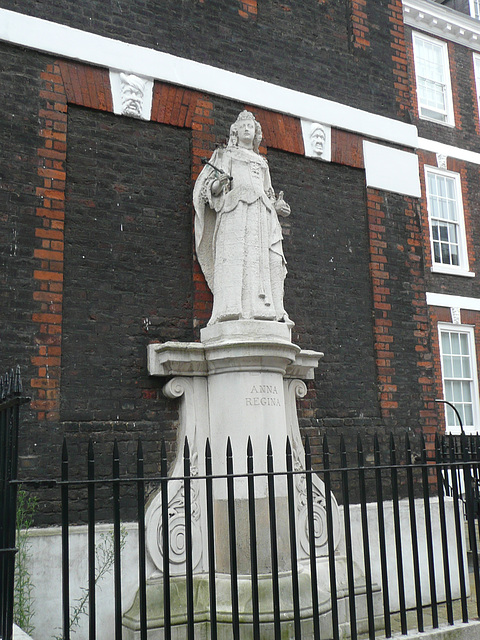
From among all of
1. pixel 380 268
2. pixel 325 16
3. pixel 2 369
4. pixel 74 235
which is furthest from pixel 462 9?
pixel 2 369

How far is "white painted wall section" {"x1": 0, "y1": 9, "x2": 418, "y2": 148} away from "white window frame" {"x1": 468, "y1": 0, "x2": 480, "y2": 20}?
10140 millimetres

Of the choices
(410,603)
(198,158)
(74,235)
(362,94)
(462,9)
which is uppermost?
(462,9)

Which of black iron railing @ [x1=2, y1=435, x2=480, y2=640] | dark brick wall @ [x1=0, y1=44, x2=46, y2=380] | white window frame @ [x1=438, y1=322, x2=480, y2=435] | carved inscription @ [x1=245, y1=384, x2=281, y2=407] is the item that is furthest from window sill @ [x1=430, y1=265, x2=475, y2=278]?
dark brick wall @ [x1=0, y1=44, x2=46, y2=380]

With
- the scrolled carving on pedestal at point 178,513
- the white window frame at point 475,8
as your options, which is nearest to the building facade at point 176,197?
the scrolled carving on pedestal at point 178,513

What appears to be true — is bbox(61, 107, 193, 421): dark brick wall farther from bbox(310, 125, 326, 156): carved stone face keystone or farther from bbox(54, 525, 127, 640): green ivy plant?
bbox(310, 125, 326, 156): carved stone face keystone

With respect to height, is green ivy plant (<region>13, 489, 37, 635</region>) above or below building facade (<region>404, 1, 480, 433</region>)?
below

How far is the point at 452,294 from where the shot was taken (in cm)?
1409

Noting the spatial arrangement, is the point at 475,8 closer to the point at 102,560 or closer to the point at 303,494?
the point at 303,494

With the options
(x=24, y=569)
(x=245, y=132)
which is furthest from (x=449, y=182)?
(x=24, y=569)

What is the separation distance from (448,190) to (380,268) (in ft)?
24.5

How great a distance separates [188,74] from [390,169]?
9.43 feet

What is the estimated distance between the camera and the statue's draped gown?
6344 mm

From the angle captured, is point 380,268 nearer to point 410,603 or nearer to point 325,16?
point 325,16

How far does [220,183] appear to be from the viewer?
656cm
